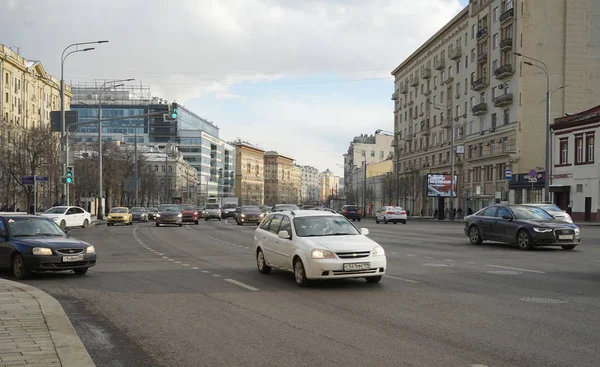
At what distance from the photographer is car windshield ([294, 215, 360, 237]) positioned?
12976 mm

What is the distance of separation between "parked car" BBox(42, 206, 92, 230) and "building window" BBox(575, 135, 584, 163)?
3923 centimetres

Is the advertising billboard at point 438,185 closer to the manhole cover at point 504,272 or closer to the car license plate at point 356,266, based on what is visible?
the manhole cover at point 504,272

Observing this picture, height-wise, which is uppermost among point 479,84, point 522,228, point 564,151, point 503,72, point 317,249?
point 503,72

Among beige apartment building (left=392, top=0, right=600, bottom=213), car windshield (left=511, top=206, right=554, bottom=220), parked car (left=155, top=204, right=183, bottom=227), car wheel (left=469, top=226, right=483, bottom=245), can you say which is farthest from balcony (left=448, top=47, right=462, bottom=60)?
car windshield (left=511, top=206, right=554, bottom=220)

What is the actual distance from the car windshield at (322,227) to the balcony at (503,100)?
53442 mm

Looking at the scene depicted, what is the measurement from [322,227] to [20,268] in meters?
6.46

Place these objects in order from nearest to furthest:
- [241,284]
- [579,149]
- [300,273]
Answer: [300,273], [241,284], [579,149]

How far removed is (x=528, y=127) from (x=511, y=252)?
4394 cm

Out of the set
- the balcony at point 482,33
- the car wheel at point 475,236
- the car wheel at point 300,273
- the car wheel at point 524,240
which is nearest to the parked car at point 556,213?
the car wheel at point 475,236

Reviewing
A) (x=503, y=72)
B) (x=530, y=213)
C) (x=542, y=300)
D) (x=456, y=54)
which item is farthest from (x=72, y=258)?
(x=456, y=54)

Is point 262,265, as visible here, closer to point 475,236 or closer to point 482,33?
point 475,236

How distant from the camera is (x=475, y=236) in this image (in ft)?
81.1

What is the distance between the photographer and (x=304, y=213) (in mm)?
13828

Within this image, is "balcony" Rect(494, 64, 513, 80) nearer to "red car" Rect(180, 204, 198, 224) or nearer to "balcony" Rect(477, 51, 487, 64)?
"balcony" Rect(477, 51, 487, 64)
